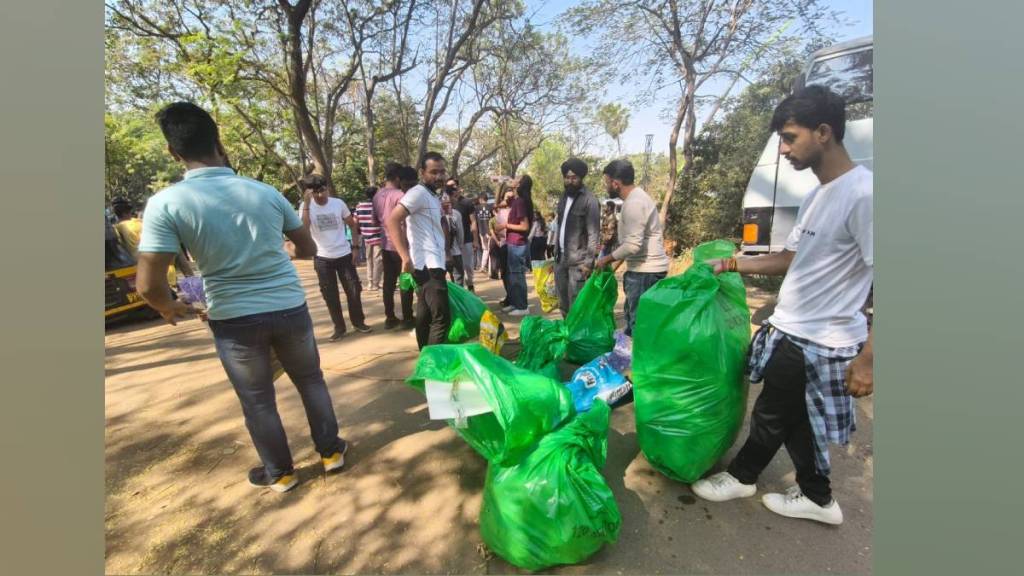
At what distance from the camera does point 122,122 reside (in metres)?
6.18

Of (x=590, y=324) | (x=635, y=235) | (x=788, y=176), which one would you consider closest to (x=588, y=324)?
(x=590, y=324)

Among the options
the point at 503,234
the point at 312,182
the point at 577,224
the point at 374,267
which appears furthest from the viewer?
the point at 374,267

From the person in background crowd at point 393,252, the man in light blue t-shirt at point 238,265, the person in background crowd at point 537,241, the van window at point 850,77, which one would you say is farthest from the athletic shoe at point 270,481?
the van window at point 850,77

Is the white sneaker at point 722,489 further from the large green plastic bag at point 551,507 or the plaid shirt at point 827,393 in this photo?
the large green plastic bag at point 551,507

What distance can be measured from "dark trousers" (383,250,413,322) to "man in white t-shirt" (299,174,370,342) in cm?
30

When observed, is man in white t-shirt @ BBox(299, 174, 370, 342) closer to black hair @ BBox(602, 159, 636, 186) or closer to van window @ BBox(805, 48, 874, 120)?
black hair @ BBox(602, 159, 636, 186)

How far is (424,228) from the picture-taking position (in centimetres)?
281

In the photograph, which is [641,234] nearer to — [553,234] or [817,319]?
[817,319]

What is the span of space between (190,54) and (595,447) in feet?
20.9

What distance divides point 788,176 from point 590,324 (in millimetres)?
2609

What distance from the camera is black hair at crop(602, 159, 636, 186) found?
282cm

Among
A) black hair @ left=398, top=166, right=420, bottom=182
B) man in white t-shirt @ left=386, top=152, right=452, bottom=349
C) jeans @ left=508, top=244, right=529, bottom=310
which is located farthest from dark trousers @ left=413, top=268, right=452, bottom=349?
jeans @ left=508, top=244, right=529, bottom=310

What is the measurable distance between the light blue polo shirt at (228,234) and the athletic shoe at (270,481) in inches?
29.6

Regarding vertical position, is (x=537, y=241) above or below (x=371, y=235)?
below
